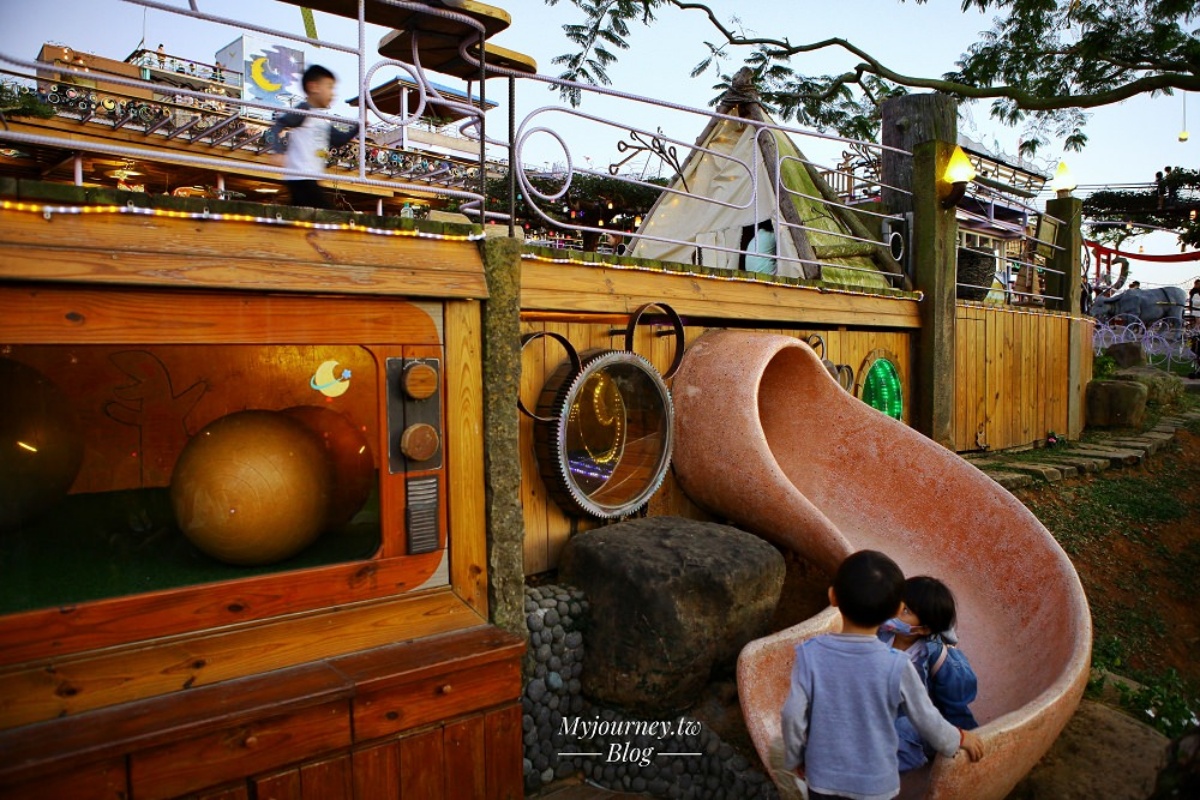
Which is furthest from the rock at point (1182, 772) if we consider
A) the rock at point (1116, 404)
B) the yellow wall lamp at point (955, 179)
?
the rock at point (1116, 404)

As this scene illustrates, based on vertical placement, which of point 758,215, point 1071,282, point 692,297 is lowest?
point 692,297

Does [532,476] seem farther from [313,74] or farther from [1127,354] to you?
[1127,354]

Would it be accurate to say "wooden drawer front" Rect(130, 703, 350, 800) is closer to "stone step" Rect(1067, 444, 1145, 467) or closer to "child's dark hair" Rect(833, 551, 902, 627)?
"child's dark hair" Rect(833, 551, 902, 627)

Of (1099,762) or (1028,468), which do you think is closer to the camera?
(1099,762)

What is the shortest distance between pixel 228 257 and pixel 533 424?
1.82 meters

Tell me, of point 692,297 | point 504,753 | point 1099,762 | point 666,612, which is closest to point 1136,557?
point 1099,762

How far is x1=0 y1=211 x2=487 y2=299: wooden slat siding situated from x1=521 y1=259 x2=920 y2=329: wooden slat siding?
0.79 m

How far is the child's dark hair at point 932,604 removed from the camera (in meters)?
2.98

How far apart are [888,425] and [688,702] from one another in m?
2.57

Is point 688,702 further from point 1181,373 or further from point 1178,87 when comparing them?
point 1181,373

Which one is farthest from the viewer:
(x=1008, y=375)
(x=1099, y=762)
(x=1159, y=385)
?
(x=1159, y=385)

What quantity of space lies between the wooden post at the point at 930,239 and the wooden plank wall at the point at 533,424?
287 centimetres

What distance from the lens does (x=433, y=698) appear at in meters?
2.96

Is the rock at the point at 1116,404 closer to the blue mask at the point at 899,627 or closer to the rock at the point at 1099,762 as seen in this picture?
the rock at the point at 1099,762
